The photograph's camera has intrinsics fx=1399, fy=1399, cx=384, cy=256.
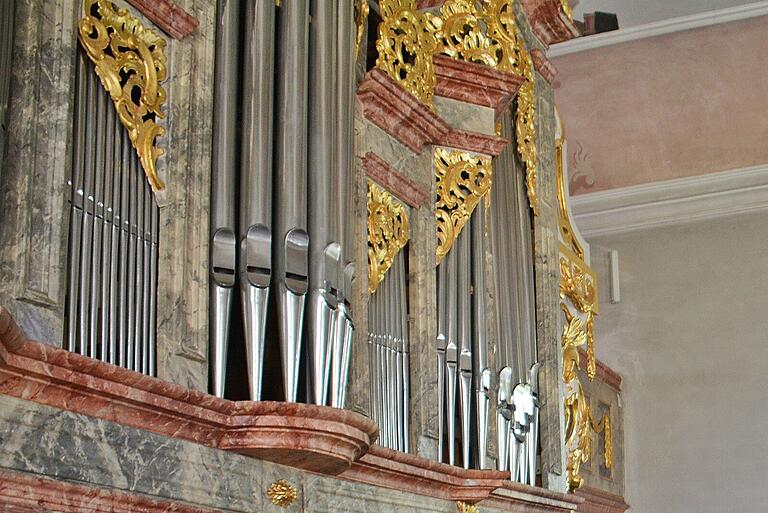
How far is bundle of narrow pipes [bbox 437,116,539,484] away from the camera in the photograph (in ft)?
20.2

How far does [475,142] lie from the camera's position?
655cm

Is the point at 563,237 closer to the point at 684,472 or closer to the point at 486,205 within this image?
the point at 486,205

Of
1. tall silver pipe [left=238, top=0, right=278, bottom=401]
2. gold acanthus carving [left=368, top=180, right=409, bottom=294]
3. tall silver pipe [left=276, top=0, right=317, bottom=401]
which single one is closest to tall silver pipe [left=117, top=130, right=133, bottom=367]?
tall silver pipe [left=238, top=0, right=278, bottom=401]

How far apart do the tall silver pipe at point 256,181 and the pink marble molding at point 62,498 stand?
0.66 meters

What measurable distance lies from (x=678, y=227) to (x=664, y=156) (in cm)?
60

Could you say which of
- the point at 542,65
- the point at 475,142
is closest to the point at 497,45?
the point at 475,142

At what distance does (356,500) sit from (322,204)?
1.18 m

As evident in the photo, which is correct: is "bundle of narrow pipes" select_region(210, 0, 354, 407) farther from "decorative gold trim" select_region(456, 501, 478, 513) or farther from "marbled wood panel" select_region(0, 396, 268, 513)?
"decorative gold trim" select_region(456, 501, 478, 513)

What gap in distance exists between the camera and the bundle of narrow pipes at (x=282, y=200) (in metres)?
4.59

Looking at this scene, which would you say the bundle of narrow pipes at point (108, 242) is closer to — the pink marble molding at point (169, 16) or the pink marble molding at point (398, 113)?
the pink marble molding at point (169, 16)

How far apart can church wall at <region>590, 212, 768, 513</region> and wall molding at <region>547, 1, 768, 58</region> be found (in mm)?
1534

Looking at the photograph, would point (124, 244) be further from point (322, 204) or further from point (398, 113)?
point (398, 113)

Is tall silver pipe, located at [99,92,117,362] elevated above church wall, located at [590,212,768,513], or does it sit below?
below

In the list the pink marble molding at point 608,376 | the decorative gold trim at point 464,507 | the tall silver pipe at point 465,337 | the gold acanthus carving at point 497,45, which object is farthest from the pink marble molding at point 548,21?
the pink marble molding at point 608,376
